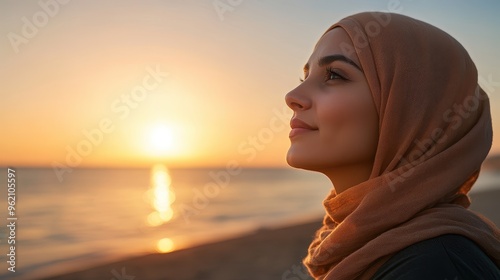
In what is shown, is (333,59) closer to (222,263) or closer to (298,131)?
(298,131)

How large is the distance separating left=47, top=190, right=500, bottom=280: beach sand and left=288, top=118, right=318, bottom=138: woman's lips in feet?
21.7

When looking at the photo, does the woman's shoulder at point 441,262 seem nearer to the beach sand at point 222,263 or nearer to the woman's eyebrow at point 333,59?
the woman's eyebrow at point 333,59

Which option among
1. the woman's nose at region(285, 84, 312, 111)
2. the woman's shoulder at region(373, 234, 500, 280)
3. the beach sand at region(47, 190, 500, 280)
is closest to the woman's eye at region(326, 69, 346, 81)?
the woman's nose at region(285, 84, 312, 111)

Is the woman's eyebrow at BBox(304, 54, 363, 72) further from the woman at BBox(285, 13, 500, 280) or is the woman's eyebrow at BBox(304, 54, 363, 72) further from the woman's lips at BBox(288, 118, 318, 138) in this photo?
the woman's lips at BBox(288, 118, 318, 138)

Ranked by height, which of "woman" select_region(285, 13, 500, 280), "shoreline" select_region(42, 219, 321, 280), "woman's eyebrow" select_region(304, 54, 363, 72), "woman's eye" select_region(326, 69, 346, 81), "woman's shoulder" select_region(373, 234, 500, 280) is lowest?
"woman's shoulder" select_region(373, 234, 500, 280)

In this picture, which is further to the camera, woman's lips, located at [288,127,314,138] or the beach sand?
the beach sand

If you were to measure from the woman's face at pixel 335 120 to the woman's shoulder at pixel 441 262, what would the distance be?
433mm

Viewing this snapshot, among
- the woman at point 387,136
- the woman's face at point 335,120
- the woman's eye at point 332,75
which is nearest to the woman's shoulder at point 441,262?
the woman at point 387,136

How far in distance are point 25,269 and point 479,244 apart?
958 cm

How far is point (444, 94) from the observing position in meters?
1.99

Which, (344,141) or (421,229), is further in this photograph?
(344,141)

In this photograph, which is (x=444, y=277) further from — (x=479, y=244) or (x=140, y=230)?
(x=140, y=230)

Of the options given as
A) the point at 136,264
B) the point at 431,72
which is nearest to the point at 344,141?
the point at 431,72

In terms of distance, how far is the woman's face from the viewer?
1.98 m
